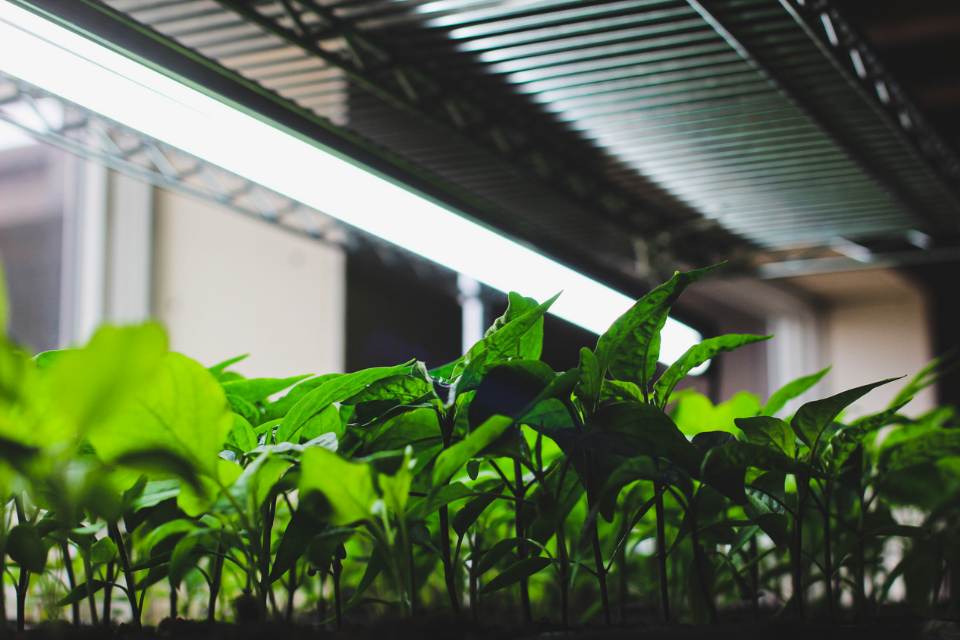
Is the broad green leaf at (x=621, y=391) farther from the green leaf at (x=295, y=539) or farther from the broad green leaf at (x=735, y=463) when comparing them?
the green leaf at (x=295, y=539)

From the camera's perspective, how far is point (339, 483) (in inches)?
18.2

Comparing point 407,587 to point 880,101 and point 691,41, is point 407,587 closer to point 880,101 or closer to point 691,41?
point 691,41

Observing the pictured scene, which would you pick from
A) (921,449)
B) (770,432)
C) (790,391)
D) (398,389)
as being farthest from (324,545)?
(921,449)

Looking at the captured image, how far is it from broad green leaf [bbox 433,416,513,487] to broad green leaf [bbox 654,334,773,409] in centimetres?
20

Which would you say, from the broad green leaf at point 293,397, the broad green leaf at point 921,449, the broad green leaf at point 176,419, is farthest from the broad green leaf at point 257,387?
the broad green leaf at point 921,449

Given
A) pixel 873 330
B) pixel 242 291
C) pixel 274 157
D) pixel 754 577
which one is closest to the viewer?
pixel 754 577

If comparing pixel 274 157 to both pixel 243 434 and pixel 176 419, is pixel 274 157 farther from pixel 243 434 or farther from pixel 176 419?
pixel 176 419

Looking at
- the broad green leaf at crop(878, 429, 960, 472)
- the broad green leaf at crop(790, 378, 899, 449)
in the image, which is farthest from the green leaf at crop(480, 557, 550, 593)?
the broad green leaf at crop(878, 429, 960, 472)

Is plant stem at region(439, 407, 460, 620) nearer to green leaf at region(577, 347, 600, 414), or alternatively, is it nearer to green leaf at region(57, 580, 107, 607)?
green leaf at region(577, 347, 600, 414)

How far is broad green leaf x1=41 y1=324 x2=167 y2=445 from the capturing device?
378 mm

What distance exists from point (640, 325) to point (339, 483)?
10.4 inches

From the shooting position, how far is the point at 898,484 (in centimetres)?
105

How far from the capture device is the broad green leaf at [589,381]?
57 centimetres

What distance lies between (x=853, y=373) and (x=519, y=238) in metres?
5.52
